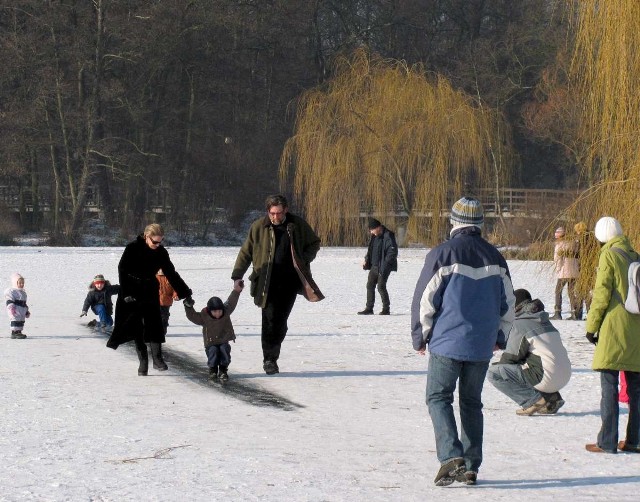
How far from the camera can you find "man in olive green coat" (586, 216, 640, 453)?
7.82 metres

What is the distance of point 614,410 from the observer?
7824 millimetres

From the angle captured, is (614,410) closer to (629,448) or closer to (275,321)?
(629,448)

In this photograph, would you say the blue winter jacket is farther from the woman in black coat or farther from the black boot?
the black boot

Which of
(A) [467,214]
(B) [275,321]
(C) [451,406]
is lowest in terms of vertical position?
(C) [451,406]

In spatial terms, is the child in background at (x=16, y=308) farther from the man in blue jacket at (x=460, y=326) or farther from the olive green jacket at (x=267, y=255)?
the man in blue jacket at (x=460, y=326)

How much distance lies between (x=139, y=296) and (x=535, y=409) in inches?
161

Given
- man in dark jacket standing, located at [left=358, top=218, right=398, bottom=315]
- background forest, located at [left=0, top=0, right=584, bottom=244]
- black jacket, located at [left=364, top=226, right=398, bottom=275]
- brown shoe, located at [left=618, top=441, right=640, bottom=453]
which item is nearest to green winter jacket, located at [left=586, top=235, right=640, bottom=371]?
brown shoe, located at [left=618, top=441, right=640, bottom=453]

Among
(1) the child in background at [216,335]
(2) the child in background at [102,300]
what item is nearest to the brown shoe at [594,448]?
(1) the child in background at [216,335]

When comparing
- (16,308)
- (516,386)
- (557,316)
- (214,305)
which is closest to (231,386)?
(214,305)

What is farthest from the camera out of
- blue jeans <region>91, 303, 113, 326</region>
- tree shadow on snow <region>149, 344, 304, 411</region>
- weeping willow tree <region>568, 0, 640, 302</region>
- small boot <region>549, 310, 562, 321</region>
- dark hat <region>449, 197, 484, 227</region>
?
small boot <region>549, 310, 562, 321</region>

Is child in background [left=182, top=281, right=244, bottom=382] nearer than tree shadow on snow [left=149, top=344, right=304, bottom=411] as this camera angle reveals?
No

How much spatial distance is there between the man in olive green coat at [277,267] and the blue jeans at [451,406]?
468 cm

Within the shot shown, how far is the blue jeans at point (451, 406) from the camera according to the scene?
6.87 meters

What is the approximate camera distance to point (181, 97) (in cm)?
5706
